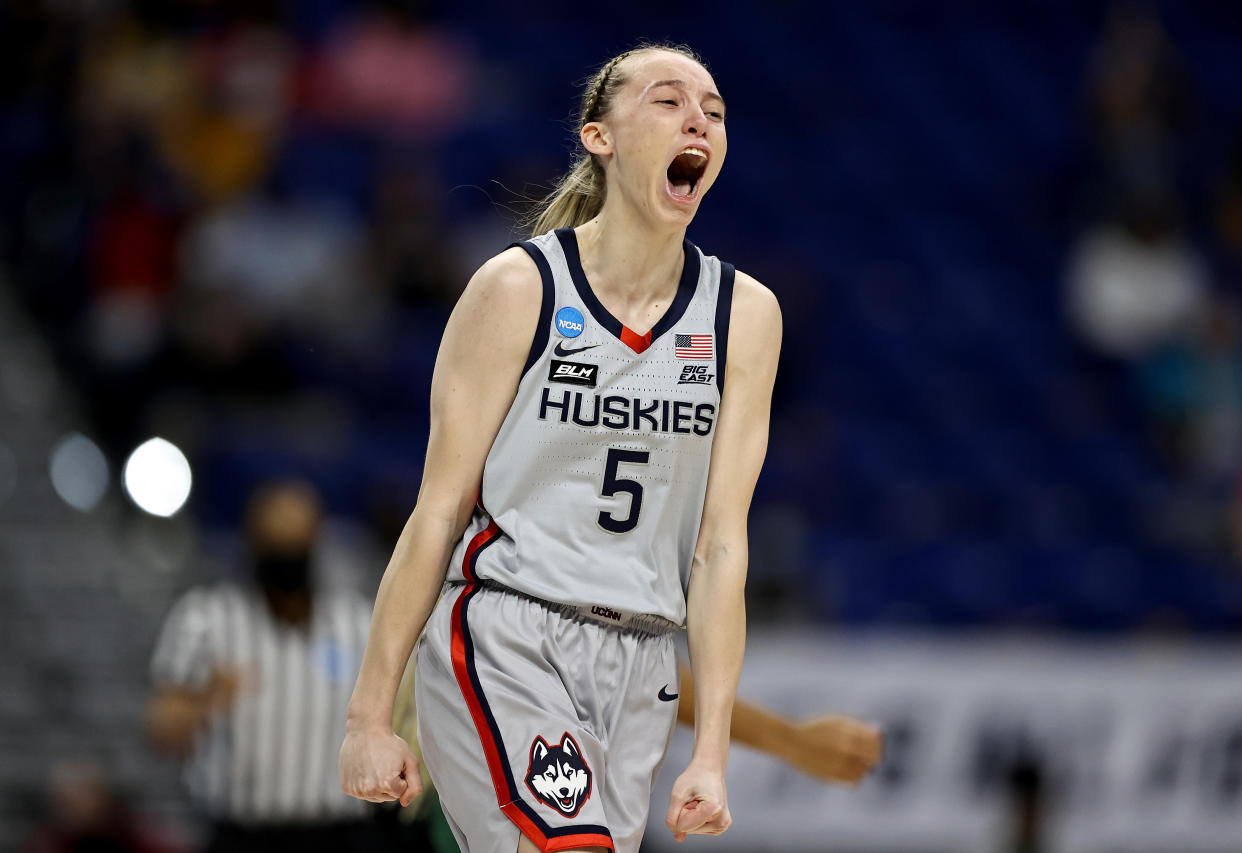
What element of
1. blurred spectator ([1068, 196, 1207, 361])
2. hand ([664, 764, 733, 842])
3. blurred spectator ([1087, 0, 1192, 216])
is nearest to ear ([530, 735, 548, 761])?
hand ([664, 764, 733, 842])

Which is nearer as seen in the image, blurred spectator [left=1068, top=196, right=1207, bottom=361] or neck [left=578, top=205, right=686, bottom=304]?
neck [left=578, top=205, right=686, bottom=304]

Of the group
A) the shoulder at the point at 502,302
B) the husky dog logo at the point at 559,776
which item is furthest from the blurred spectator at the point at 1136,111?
the husky dog logo at the point at 559,776

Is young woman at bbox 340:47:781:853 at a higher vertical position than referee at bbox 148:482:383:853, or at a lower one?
higher

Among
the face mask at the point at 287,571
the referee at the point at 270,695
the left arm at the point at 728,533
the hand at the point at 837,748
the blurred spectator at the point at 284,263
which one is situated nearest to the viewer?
the left arm at the point at 728,533

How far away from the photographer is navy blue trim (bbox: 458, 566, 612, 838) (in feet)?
11.2

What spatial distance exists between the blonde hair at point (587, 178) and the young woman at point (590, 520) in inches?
2.6

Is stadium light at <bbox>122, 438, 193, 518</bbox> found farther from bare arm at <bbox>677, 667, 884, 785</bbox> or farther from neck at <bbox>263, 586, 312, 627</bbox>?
bare arm at <bbox>677, 667, 884, 785</bbox>

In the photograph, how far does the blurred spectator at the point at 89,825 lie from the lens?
9.07 meters

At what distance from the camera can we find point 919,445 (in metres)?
12.1

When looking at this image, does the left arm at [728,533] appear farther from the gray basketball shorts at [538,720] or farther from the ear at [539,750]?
the ear at [539,750]

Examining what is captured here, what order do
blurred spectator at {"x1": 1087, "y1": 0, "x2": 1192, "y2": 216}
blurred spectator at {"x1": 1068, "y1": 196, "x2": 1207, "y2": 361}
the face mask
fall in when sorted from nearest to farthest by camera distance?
the face mask → blurred spectator at {"x1": 1068, "y1": 196, "x2": 1207, "y2": 361} → blurred spectator at {"x1": 1087, "y1": 0, "x2": 1192, "y2": 216}

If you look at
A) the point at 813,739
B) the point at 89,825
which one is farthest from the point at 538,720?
the point at 89,825

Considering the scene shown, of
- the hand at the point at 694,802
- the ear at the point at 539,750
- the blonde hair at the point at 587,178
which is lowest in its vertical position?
the hand at the point at 694,802

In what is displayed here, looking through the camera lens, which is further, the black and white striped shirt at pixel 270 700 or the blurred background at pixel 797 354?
the blurred background at pixel 797 354
